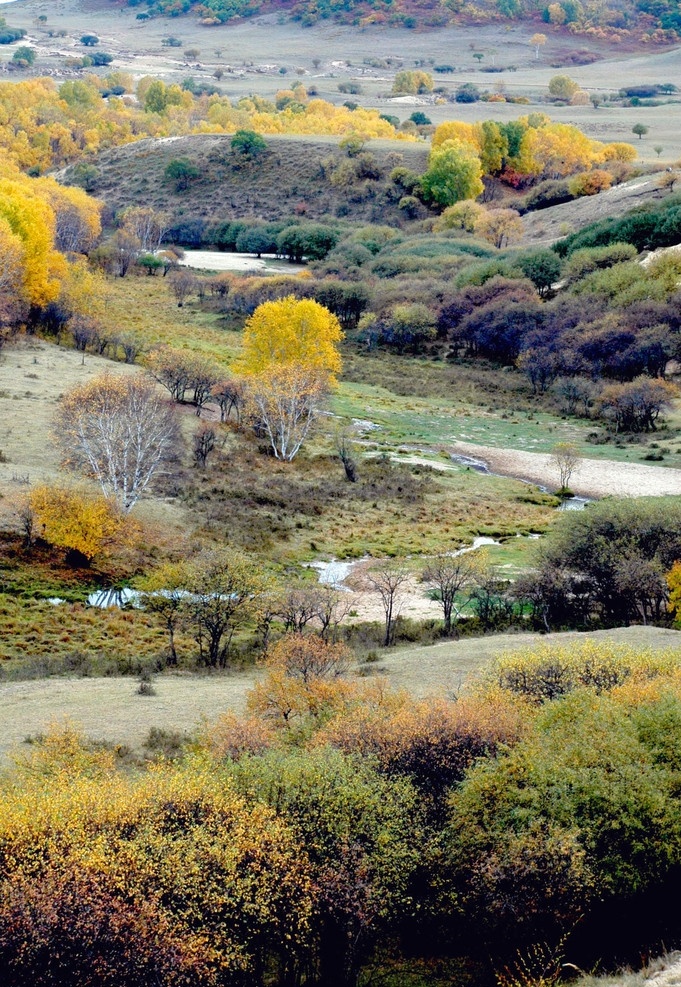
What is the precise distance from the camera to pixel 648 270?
94938mm

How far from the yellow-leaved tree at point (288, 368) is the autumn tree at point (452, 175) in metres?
87.9

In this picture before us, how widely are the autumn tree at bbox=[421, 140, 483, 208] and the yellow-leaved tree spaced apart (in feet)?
288

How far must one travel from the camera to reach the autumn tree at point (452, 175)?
154 m

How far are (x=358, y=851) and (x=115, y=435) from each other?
3274 cm

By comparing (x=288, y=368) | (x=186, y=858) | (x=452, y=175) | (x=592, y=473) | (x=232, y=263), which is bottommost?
(x=232, y=263)

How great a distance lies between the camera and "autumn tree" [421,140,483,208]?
15438 cm

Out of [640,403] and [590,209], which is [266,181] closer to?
[590,209]

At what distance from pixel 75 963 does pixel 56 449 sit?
3963cm

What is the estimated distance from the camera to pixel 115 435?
47.9 meters

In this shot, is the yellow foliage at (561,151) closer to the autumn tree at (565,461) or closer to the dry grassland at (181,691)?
the autumn tree at (565,461)

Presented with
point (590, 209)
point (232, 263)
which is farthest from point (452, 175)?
point (232, 263)

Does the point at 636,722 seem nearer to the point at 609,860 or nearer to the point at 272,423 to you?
the point at 609,860

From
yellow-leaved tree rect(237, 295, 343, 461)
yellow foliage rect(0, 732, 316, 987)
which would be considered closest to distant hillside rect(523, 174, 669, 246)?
yellow-leaved tree rect(237, 295, 343, 461)

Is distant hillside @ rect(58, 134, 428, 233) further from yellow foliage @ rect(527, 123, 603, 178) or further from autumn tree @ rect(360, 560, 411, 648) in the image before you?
autumn tree @ rect(360, 560, 411, 648)
